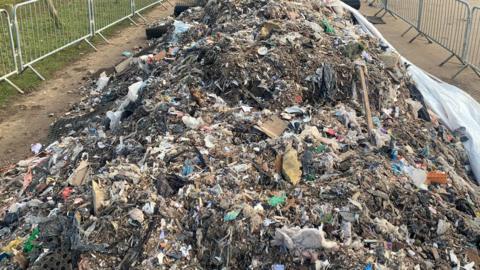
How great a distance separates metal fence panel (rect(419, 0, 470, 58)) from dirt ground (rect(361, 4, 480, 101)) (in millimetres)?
235

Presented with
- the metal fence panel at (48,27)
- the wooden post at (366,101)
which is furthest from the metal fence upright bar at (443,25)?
the metal fence panel at (48,27)

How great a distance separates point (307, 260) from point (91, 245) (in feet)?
5.29

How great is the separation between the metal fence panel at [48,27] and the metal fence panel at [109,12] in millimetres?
271

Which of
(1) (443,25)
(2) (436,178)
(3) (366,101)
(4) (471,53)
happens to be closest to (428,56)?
(4) (471,53)

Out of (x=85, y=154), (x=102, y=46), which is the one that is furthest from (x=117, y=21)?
(x=85, y=154)

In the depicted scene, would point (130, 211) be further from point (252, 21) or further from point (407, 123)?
point (252, 21)

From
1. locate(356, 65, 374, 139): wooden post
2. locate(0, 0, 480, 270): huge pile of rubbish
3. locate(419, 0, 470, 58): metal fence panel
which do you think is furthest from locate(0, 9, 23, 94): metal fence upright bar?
locate(419, 0, 470, 58): metal fence panel

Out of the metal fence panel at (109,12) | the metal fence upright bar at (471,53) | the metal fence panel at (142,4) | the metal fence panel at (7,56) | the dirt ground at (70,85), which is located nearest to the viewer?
the dirt ground at (70,85)

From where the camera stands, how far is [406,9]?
13648 mm

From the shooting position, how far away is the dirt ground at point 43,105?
709 centimetres

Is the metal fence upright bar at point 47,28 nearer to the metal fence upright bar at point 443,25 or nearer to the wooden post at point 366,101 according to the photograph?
the wooden post at point 366,101

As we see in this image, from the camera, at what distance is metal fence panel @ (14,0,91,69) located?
9.83 metres

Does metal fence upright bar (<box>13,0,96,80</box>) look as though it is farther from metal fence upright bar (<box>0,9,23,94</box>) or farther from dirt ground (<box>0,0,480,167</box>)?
dirt ground (<box>0,0,480,167</box>)

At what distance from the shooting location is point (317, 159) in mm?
4996
